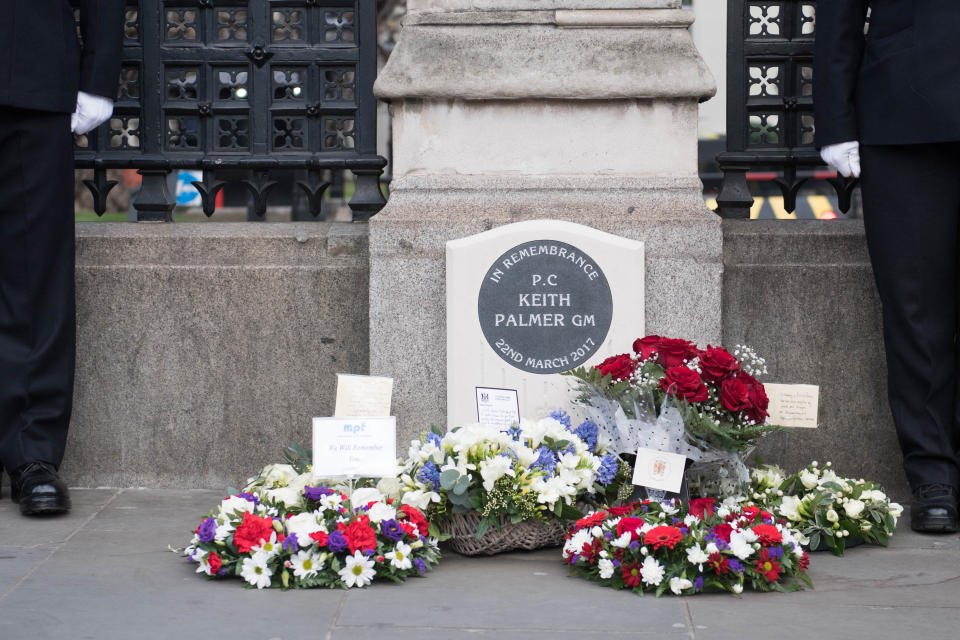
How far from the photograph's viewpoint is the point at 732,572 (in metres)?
4.10

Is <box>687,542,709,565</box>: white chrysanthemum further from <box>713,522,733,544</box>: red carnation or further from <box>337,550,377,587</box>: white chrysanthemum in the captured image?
<box>337,550,377,587</box>: white chrysanthemum

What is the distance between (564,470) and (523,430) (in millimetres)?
263

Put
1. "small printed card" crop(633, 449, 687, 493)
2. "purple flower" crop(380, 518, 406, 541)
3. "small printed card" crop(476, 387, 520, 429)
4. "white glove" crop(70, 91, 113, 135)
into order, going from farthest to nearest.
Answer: "white glove" crop(70, 91, 113, 135), "small printed card" crop(476, 387, 520, 429), "small printed card" crop(633, 449, 687, 493), "purple flower" crop(380, 518, 406, 541)

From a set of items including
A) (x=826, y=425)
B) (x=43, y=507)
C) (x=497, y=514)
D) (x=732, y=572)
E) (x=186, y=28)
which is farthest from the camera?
(x=186, y=28)

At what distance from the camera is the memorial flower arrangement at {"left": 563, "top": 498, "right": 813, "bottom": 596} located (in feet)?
13.4

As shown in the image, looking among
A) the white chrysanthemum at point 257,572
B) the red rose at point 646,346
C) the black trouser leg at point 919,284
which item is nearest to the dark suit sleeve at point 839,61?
the black trouser leg at point 919,284

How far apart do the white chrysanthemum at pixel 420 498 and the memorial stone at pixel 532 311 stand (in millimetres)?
781

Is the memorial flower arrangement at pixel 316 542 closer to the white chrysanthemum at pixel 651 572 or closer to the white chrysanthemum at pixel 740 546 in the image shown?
the white chrysanthemum at pixel 651 572

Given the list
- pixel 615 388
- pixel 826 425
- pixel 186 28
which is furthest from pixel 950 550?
pixel 186 28

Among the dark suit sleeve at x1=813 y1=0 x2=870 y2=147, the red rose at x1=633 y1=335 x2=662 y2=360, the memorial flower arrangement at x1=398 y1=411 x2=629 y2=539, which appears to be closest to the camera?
the memorial flower arrangement at x1=398 y1=411 x2=629 y2=539

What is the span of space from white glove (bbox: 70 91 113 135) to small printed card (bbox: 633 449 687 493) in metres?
2.52

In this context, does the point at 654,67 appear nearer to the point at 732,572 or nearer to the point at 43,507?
the point at 732,572

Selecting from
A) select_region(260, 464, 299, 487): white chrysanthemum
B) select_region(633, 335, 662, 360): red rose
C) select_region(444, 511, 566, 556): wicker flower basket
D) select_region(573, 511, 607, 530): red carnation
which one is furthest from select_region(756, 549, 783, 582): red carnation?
select_region(260, 464, 299, 487): white chrysanthemum

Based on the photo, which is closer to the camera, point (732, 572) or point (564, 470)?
point (732, 572)
